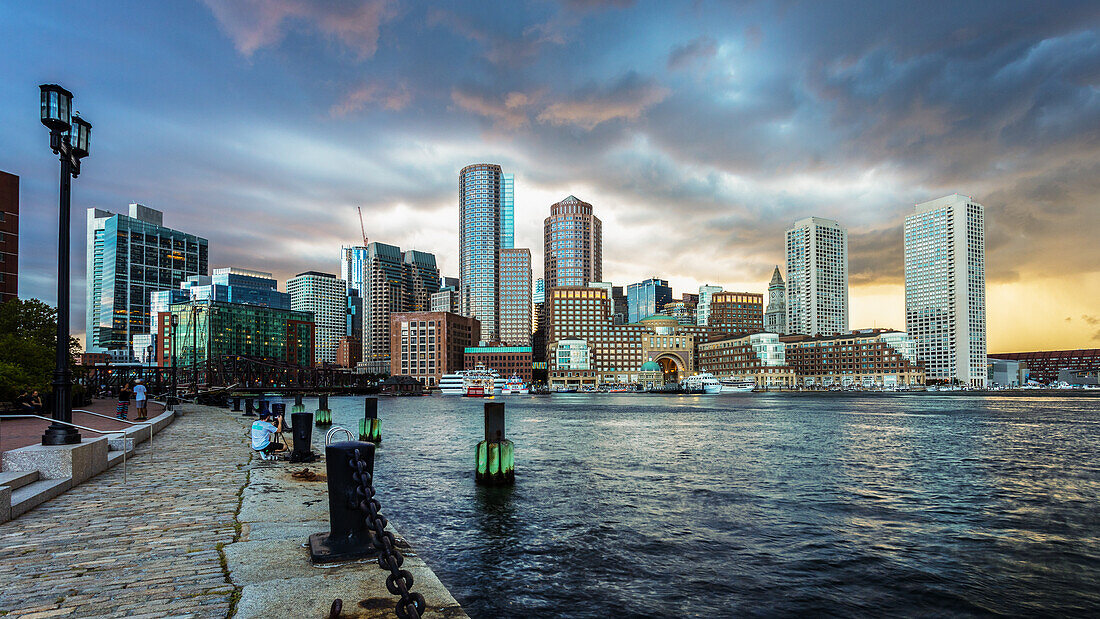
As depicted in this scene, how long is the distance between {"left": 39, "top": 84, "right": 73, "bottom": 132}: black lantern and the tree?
21107mm

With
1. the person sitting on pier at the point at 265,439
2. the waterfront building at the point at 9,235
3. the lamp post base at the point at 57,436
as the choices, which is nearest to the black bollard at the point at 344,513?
the lamp post base at the point at 57,436

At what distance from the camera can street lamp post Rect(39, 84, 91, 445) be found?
50.9ft

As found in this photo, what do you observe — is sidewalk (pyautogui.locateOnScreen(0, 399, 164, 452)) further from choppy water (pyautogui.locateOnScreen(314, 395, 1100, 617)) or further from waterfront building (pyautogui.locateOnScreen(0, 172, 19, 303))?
waterfront building (pyautogui.locateOnScreen(0, 172, 19, 303))

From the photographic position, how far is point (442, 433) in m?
55.5

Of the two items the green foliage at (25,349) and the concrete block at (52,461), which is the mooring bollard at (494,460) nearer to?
the concrete block at (52,461)

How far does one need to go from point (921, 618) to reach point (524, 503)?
13.8 metres

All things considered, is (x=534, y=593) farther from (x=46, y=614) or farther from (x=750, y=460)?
(x=750, y=460)

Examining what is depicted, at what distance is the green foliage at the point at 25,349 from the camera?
1256 inches

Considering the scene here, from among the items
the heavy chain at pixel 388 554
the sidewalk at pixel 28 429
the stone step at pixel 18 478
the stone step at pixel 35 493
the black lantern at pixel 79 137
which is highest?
the black lantern at pixel 79 137

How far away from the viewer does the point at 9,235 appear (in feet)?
253

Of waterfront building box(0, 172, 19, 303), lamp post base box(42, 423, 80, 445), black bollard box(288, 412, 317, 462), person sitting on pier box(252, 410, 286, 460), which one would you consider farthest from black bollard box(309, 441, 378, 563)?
waterfront building box(0, 172, 19, 303)

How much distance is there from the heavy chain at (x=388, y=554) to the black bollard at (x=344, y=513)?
0.11 m

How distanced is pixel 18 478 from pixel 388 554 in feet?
36.3

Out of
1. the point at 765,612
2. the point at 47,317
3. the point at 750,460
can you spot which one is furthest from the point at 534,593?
the point at 47,317
